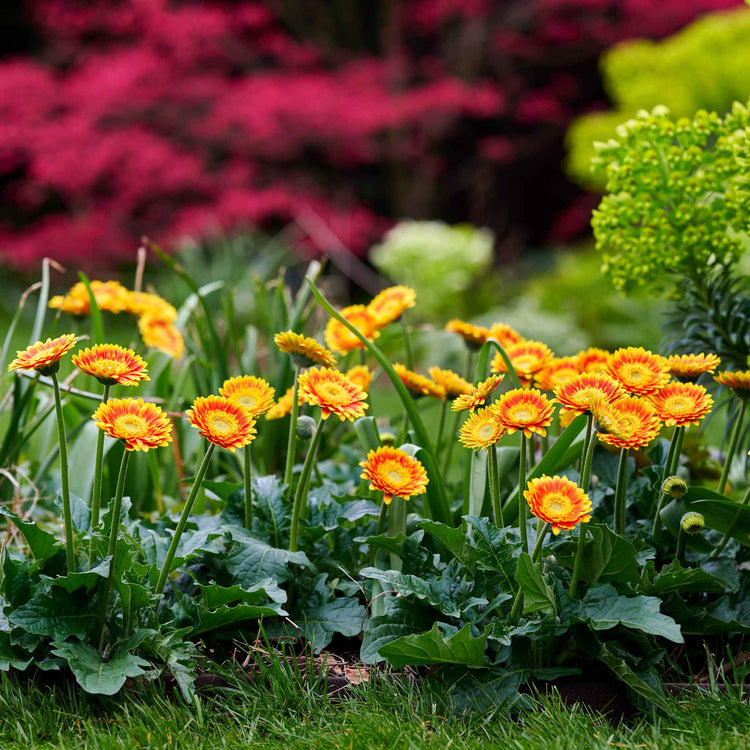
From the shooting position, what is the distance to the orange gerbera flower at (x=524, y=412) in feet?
3.59

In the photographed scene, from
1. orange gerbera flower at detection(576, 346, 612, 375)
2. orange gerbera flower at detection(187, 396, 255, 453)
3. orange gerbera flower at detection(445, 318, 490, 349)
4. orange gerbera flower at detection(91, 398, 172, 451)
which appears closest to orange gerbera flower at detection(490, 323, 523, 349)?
orange gerbera flower at detection(445, 318, 490, 349)

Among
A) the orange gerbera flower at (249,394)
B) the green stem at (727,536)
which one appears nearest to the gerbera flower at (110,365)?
the orange gerbera flower at (249,394)

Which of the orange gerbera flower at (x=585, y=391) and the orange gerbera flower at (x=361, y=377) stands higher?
the orange gerbera flower at (x=585, y=391)

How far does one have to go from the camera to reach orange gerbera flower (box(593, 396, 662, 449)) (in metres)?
1.07

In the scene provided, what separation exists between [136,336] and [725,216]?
4.13 feet

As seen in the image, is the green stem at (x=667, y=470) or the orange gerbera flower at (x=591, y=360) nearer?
the green stem at (x=667, y=470)

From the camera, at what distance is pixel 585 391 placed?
111cm

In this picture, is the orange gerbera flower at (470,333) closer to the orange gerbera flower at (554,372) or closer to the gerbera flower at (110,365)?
the orange gerbera flower at (554,372)

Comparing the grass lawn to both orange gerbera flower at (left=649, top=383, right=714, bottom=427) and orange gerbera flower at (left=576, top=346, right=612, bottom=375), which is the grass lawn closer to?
orange gerbera flower at (left=649, top=383, right=714, bottom=427)

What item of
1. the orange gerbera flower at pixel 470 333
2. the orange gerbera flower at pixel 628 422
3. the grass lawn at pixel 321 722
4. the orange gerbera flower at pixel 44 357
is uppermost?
the orange gerbera flower at pixel 44 357

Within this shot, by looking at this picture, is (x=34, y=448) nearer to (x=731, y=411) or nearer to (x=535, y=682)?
(x=535, y=682)

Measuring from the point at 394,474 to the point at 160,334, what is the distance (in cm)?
80

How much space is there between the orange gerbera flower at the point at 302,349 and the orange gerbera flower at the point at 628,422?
412 millimetres

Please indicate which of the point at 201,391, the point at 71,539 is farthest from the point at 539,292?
the point at 71,539
